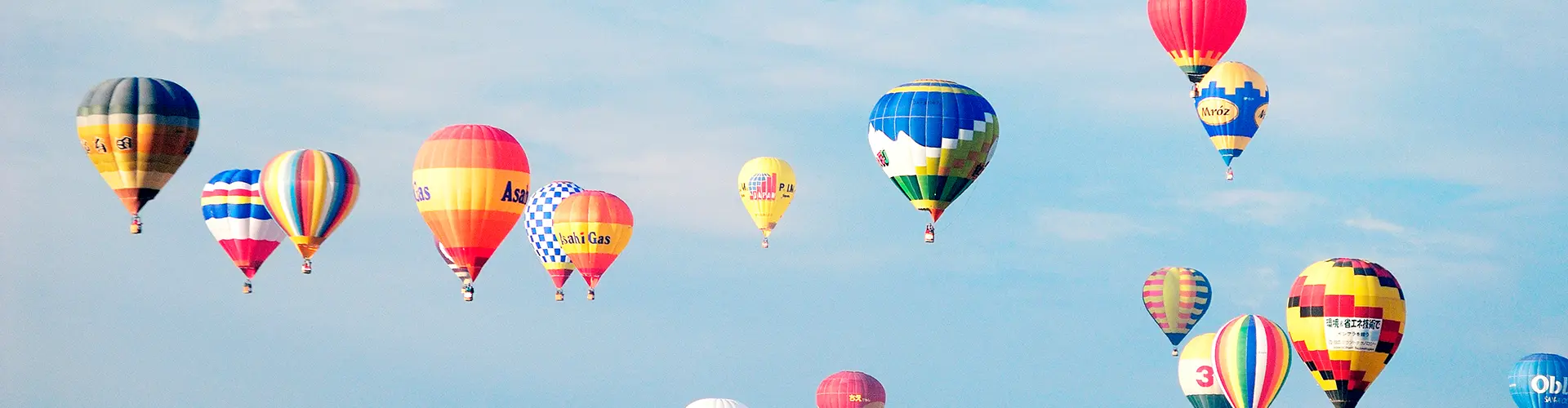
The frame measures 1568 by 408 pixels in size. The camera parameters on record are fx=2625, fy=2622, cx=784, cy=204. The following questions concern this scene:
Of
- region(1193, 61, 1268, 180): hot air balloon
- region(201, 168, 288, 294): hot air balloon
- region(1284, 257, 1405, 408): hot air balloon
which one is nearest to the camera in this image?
region(1284, 257, 1405, 408): hot air balloon

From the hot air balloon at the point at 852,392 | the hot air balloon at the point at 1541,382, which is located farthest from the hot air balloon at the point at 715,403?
the hot air balloon at the point at 1541,382

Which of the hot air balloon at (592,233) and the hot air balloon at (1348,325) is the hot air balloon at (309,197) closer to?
the hot air balloon at (592,233)

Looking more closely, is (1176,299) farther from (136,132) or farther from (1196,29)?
(136,132)

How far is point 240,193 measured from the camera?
184ft

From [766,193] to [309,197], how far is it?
14.8 m

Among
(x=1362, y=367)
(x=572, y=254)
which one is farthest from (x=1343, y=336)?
(x=572, y=254)

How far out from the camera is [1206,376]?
6325 cm

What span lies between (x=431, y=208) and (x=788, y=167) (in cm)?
1628

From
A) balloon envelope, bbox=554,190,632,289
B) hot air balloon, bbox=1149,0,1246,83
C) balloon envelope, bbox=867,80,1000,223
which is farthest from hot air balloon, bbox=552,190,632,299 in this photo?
hot air balloon, bbox=1149,0,1246,83

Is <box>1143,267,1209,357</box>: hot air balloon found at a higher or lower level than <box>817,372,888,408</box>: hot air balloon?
higher

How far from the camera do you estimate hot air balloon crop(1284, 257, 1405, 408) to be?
5181 cm

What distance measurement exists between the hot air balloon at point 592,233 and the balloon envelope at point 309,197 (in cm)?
635

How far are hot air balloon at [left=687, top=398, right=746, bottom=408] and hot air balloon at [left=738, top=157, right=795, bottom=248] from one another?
424 centimetres

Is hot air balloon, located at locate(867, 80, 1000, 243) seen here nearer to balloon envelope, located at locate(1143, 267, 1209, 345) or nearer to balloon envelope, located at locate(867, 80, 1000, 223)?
balloon envelope, located at locate(867, 80, 1000, 223)
